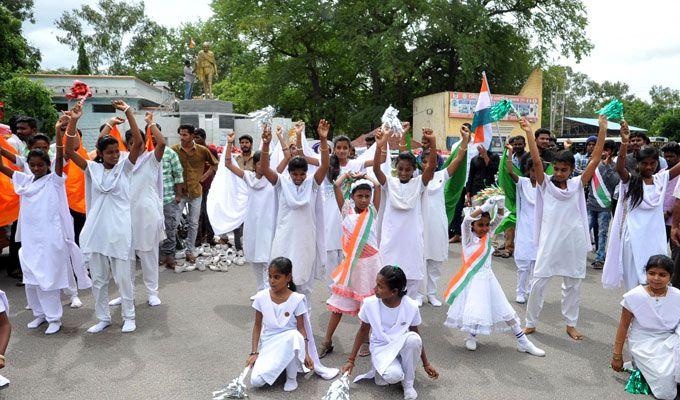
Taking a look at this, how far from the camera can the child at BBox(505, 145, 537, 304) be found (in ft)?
20.5

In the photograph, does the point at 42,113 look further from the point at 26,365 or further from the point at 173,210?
the point at 26,365

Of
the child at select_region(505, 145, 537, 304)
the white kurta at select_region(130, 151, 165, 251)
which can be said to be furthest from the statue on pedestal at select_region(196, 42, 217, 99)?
the child at select_region(505, 145, 537, 304)

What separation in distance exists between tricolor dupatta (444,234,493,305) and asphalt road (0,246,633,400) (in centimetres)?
49

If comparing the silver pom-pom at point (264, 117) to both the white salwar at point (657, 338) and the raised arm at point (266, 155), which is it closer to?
the raised arm at point (266, 155)

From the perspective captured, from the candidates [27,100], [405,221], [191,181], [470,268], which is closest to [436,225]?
[405,221]

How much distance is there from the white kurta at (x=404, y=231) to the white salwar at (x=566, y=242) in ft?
3.72

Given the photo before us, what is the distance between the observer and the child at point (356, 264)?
4.68 metres

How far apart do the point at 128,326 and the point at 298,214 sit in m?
1.98

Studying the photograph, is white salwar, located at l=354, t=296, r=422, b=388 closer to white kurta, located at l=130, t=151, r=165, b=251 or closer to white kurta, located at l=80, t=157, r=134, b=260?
white kurta, located at l=80, t=157, r=134, b=260

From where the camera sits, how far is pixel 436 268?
641 centimetres

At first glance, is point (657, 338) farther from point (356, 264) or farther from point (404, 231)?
point (356, 264)

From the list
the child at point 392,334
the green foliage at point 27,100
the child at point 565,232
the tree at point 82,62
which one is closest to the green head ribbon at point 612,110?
the child at point 565,232

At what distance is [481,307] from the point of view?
4.70 m

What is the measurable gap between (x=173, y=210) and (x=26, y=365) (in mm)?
3770
